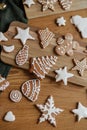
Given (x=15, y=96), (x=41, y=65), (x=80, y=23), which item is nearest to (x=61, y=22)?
(x=80, y=23)

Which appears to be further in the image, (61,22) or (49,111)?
(61,22)

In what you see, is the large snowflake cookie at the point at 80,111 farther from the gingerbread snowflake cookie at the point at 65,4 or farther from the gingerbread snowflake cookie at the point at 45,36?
the gingerbread snowflake cookie at the point at 65,4

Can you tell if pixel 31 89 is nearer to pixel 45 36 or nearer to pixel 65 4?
pixel 45 36

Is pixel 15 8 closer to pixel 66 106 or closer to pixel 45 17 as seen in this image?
pixel 45 17

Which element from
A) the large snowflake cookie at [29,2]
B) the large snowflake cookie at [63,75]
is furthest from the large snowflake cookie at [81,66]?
the large snowflake cookie at [29,2]

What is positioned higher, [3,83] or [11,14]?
[11,14]

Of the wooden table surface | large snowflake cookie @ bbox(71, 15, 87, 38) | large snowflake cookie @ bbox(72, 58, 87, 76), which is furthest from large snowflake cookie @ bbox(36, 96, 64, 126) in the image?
large snowflake cookie @ bbox(71, 15, 87, 38)

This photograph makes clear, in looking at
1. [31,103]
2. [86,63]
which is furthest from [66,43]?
[31,103]
